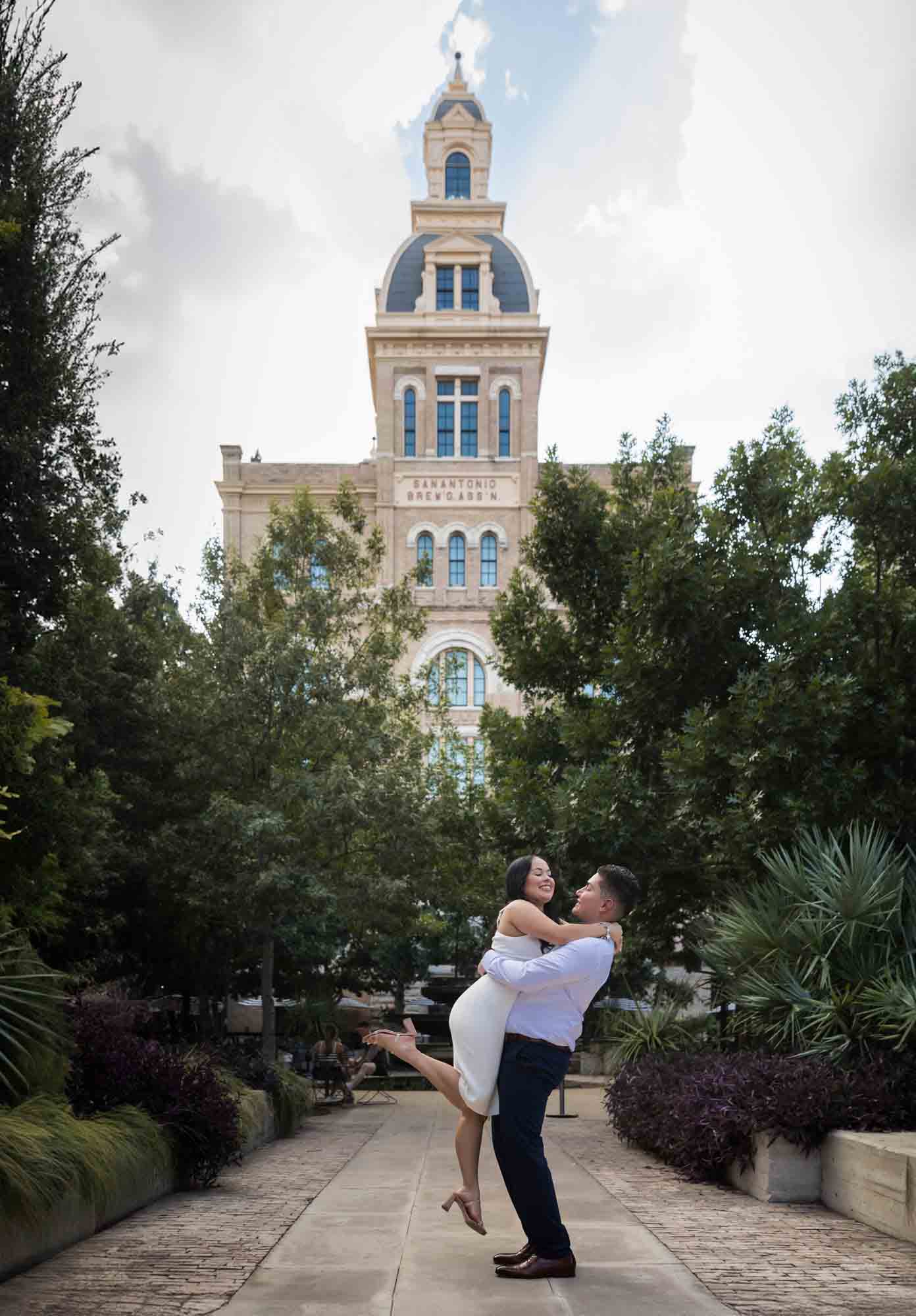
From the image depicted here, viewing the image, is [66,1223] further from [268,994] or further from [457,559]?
[457,559]

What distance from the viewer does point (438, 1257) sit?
661 cm

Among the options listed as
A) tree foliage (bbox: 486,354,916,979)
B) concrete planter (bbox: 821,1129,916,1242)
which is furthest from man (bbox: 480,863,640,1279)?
tree foliage (bbox: 486,354,916,979)

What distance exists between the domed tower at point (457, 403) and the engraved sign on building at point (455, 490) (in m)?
0.05

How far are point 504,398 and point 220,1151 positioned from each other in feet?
173

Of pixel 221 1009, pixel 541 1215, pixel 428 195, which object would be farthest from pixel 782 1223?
pixel 428 195

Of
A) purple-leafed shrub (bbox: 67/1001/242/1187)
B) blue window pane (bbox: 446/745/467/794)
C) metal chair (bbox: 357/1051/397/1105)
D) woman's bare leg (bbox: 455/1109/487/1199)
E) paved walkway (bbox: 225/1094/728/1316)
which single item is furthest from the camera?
blue window pane (bbox: 446/745/467/794)

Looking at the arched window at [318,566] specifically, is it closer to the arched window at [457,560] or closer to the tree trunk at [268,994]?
the tree trunk at [268,994]

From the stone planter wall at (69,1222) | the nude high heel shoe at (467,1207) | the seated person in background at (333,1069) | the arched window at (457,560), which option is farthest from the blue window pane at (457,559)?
the nude high heel shoe at (467,1207)

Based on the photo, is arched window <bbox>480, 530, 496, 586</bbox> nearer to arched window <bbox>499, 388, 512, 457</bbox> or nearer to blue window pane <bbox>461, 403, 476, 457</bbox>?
blue window pane <bbox>461, 403, 476, 457</bbox>

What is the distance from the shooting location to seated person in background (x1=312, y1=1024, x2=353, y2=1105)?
21.9 m

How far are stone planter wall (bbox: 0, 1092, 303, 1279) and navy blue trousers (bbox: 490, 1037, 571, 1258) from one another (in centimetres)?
226

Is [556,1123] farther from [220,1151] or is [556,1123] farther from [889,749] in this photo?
[220,1151]

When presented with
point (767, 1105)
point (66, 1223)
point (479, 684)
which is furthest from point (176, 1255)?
point (479, 684)

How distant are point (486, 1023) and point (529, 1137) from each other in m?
0.51
